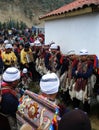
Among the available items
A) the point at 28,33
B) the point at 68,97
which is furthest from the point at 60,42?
the point at 28,33

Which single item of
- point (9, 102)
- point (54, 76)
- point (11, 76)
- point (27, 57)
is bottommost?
point (27, 57)

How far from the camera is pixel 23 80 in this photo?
13734 millimetres

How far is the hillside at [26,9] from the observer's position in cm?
4528

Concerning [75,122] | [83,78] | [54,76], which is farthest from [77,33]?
[75,122]

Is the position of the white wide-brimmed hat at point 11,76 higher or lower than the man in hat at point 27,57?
higher

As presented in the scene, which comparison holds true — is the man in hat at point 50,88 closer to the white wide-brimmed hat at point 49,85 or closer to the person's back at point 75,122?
the white wide-brimmed hat at point 49,85

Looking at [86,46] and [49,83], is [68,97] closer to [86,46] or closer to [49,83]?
[86,46]

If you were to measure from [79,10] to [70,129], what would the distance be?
26.0 ft

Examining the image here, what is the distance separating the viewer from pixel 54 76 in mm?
4941

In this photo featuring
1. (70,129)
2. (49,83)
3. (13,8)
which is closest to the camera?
(70,129)

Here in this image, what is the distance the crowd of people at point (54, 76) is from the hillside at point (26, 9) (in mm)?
29352

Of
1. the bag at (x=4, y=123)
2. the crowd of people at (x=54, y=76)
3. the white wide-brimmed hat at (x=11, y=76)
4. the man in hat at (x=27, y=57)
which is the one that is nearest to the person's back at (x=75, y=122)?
the crowd of people at (x=54, y=76)

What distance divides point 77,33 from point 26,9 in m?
36.7

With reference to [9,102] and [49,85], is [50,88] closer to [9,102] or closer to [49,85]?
[49,85]
